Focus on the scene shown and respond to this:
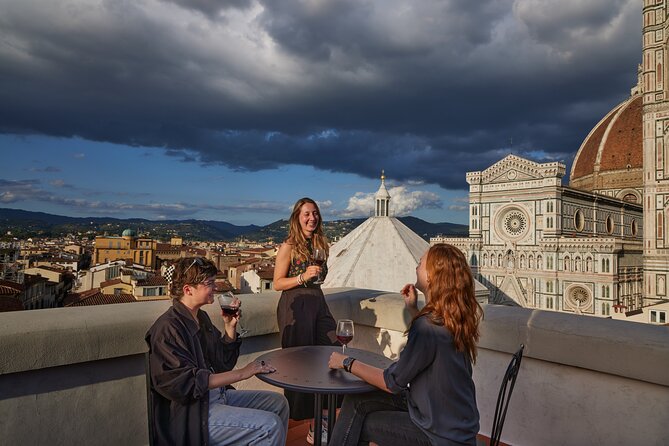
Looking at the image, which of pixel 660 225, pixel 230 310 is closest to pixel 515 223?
pixel 660 225

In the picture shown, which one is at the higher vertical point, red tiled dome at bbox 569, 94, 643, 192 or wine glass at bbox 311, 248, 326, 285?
red tiled dome at bbox 569, 94, 643, 192

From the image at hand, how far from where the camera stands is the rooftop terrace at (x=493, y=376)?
8.11ft

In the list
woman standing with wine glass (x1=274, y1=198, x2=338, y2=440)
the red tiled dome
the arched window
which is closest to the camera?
woman standing with wine glass (x1=274, y1=198, x2=338, y2=440)

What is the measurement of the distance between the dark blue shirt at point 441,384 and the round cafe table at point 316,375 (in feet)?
1.17

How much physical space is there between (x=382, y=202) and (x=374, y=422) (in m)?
19.9

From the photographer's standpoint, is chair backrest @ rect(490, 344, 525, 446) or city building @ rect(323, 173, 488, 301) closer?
chair backrest @ rect(490, 344, 525, 446)

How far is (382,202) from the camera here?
21938 millimetres

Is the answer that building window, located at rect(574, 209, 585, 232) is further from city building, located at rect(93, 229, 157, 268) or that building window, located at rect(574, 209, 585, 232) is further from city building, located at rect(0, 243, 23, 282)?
city building, located at rect(93, 229, 157, 268)

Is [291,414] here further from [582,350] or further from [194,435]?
[582,350]

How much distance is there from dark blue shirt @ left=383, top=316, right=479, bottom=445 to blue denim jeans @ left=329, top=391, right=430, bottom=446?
17cm

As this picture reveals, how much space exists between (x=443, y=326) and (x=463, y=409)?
38 cm

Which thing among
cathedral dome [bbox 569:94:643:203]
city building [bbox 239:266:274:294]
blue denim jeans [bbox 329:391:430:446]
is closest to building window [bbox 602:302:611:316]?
cathedral dome [bbox 569:94:643:203]

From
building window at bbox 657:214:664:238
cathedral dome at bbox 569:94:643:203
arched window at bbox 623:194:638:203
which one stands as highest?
cathedral dome at bbox 569:94:643:203

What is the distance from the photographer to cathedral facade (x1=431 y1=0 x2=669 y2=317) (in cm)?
3047
